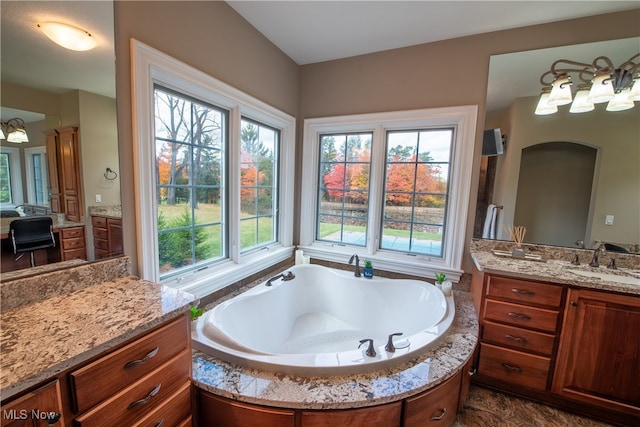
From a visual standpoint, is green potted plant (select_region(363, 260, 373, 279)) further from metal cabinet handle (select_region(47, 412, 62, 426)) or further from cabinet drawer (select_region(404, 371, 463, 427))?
metal cabinet handle (select_region(47, 412, 62, 426))

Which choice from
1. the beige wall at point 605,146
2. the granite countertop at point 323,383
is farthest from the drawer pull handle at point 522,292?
the beige wall at point 605,146

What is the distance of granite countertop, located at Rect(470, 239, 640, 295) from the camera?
1501mm

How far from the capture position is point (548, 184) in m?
1.94

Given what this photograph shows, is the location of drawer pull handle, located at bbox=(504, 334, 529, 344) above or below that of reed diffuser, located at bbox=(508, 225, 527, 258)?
below

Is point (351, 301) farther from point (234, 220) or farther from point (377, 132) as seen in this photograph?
point (377, 132)

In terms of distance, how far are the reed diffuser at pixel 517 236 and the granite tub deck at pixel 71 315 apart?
2.24 metres

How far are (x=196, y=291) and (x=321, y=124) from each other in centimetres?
189

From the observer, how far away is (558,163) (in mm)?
1910

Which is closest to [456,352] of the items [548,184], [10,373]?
[548,184]

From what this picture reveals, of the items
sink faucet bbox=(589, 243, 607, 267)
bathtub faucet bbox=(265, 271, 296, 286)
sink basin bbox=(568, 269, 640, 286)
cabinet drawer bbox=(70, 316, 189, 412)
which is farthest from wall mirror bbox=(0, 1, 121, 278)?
sink faucet bbox=(589, 243, 607, 267)

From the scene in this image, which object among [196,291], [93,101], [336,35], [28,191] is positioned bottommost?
[196,291]

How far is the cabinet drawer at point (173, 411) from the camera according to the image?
947 mm

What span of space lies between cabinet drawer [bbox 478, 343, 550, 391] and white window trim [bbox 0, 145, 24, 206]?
260cm

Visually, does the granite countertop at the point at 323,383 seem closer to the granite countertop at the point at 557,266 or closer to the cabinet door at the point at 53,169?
the granite countertop at the point at 557,266
